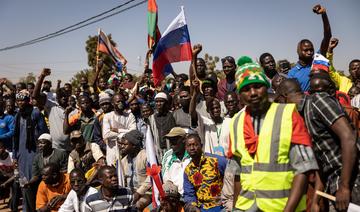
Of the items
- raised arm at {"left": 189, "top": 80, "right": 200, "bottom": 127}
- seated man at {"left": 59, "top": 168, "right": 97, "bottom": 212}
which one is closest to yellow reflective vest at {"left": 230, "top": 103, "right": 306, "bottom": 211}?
seated man at {"left": 59, "top": 168, "right": 97, "bottom": 212}

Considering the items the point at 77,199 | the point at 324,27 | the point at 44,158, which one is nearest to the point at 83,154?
the point at 44,158

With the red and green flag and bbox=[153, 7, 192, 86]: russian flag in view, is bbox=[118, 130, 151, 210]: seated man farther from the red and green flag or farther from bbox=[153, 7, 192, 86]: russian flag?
the red and green flag

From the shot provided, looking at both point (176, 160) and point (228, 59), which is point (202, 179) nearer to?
point (176, 160)

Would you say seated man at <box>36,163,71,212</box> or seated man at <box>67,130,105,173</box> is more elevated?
seated man at <box>67,130,105,173</box>

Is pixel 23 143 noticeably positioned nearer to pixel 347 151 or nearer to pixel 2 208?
pixel 2 208

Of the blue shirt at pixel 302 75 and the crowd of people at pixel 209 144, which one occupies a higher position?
the blue shirt at pixel 302 75

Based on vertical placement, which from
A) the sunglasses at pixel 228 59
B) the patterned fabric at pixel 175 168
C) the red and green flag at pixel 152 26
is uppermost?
the red and green flag at pixel 152 26

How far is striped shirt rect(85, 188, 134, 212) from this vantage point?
4.46m

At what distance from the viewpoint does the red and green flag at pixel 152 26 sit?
809cm

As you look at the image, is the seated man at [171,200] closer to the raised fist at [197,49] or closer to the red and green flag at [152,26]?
the raised fist at [197,49]

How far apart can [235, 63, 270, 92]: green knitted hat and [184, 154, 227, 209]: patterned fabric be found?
1.97 meters

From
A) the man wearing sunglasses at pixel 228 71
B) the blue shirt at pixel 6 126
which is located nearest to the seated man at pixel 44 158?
the blue shirt at pixel 6 126

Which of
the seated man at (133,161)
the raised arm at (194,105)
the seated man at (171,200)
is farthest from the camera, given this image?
the raised arm at (194,105)

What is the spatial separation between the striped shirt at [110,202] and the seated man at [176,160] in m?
0.67
